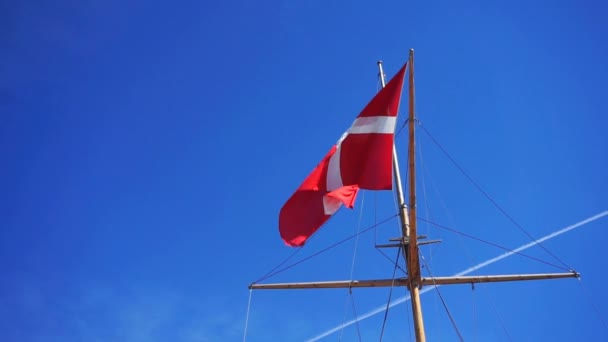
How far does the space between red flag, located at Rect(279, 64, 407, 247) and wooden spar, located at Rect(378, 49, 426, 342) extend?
48 cm

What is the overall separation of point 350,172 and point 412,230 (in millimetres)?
2977

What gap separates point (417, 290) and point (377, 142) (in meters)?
5.61

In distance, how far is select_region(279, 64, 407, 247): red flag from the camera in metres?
13.1

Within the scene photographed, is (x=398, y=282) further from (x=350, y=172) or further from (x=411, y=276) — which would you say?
(x=350, y=172)

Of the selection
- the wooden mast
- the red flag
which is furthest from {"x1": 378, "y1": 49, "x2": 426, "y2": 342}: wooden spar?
the red flag

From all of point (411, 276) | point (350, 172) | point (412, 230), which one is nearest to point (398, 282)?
point (411, 276)

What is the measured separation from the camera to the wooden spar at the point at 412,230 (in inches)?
522

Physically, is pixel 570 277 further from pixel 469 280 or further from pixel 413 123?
pixel 413 123

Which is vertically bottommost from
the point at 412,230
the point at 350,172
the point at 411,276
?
the point at 411,276

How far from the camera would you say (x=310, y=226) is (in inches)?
523

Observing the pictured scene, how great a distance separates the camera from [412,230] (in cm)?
1443

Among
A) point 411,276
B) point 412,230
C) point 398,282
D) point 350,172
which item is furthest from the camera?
point 398,282

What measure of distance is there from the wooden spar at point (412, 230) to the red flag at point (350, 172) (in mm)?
479

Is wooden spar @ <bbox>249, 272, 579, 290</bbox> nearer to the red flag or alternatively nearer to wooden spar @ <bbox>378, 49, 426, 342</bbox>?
wooden spar @ <bbox>378, 49, 426, 342</bbox>
